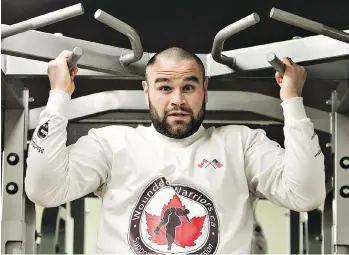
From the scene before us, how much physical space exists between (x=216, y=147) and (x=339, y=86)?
47 cm

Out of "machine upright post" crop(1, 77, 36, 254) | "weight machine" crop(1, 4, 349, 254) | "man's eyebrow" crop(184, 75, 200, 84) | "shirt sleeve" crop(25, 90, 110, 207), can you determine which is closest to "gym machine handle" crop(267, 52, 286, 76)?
"weight machine" crop(1, 4, 349, 254)

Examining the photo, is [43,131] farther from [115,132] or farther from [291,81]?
[291,81]

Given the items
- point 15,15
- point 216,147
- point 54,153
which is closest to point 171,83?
point 216,147

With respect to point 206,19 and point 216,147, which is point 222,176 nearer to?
point 216,147

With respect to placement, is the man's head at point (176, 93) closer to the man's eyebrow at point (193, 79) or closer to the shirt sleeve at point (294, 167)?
the man's eyebrow at point (193, 79)

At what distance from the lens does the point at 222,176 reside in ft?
4.20

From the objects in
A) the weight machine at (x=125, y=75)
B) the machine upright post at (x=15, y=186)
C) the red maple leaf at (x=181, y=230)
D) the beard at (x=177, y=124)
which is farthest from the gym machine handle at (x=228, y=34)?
the machine upright post at (x=15, y=186)

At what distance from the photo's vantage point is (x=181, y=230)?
1.24m

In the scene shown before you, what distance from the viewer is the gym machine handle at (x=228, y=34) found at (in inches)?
43.8

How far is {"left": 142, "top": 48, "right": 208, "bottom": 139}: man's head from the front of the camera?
128cm

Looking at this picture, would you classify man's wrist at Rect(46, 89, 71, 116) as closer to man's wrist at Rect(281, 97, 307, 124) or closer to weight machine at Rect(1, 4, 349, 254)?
weight machine at Rect(1, 4, 349, 254)

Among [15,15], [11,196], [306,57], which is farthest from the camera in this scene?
[11,196]

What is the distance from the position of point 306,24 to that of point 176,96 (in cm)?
28

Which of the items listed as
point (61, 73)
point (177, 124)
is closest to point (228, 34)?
point (177, 124)
